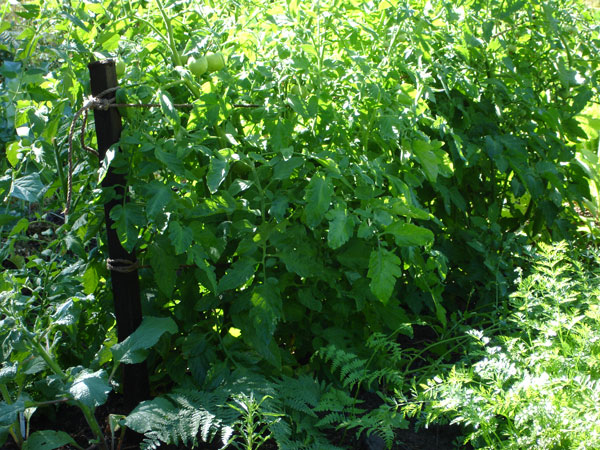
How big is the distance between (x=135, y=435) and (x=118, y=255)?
0.56 metres

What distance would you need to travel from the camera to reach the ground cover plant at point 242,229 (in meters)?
1.80

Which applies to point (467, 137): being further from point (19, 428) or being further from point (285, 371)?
point (19, 428)

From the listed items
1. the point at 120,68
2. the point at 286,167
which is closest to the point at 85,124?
the point at 120,68

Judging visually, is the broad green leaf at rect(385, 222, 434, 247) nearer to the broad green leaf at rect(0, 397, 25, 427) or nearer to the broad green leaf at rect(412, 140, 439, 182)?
the broad green leaf at rect(412, 140, 439, 182)

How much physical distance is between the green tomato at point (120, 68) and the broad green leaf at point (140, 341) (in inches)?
28.7

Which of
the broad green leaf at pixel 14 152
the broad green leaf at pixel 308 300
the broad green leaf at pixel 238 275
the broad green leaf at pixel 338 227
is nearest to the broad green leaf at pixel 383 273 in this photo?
the broad green leaf at pixel 338 227

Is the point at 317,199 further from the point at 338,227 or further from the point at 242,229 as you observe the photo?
the point at 242,229

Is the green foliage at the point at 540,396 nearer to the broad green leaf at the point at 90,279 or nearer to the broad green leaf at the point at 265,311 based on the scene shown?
the broad green leaf at the point at 265,311

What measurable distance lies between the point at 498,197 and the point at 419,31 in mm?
1159

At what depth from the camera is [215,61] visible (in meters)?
1.88

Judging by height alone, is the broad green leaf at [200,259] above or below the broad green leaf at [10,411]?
above

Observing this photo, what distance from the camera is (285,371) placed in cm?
220

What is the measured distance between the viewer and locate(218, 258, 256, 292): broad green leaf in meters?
1.86

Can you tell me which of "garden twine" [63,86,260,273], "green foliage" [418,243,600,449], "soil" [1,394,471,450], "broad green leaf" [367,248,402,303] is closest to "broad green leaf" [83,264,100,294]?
"garden twine" [63,86,260,273]
